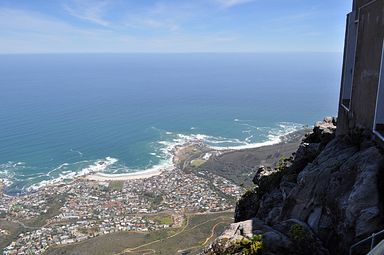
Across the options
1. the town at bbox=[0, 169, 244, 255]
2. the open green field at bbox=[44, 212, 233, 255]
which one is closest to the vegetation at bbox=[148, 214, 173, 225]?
the town at bbox=[0, 169, 244, 255]

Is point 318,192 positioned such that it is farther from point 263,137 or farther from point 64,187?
point 263,137

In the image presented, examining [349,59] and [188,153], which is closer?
[349,59]

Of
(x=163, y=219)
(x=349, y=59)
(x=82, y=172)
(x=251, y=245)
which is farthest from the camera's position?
(x=82, y=172)

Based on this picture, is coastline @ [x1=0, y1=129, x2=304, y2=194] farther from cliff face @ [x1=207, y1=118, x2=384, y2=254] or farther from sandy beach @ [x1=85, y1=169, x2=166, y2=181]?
cliff face @ [x1=207, y1=118, x2=384, y2=254]

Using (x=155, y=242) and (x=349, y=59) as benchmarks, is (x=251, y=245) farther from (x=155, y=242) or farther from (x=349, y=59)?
(x=155, y=242)

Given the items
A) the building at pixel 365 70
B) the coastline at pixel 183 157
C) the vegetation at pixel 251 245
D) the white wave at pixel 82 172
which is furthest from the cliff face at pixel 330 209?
the white wave at pixel 82 172

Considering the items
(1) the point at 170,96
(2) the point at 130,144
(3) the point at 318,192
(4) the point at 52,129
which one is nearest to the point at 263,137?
(2) the point at 130,144

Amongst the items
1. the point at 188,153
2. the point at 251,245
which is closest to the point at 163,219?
the point at 188,153
